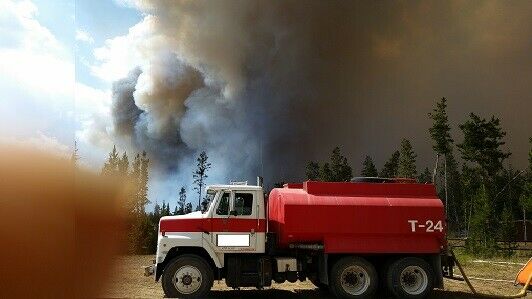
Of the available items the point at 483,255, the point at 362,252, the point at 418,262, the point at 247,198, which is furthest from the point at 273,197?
the point at 483,255

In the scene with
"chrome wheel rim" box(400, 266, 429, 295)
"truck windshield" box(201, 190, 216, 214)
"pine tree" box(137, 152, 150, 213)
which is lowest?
"chrome wheel rim" box(400, 266, 429, 295)

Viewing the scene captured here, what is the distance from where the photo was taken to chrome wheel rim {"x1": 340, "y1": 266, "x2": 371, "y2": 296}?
13.1 metres

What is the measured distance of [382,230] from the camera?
43.1ft

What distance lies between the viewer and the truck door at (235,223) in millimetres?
12698

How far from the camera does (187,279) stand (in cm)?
1232

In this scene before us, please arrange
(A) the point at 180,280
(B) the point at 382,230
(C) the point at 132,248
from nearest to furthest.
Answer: (A) the point at 180,280 < (B) the point at 382,230 < (C) the point at 132,248

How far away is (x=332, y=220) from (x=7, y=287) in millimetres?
10698

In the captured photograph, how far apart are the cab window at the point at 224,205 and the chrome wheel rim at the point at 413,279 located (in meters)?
5.14

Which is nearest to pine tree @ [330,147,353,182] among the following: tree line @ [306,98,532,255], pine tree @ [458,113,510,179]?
tree line @ [306,98,532,255]

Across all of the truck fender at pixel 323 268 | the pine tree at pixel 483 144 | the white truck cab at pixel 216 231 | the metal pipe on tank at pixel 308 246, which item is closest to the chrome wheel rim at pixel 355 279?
the truck fender at pixel 323 268

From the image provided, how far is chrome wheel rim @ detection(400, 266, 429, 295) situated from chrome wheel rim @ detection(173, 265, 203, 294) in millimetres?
5545

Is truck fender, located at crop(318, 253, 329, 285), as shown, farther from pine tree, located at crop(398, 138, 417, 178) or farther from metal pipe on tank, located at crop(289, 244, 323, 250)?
pine tree, located at crop(398, 138, 417, 178)

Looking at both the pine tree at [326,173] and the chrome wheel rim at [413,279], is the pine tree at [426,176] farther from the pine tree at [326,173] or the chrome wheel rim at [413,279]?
the chrome wheel rim at [413,279]

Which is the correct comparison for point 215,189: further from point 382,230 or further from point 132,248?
point 132,248
